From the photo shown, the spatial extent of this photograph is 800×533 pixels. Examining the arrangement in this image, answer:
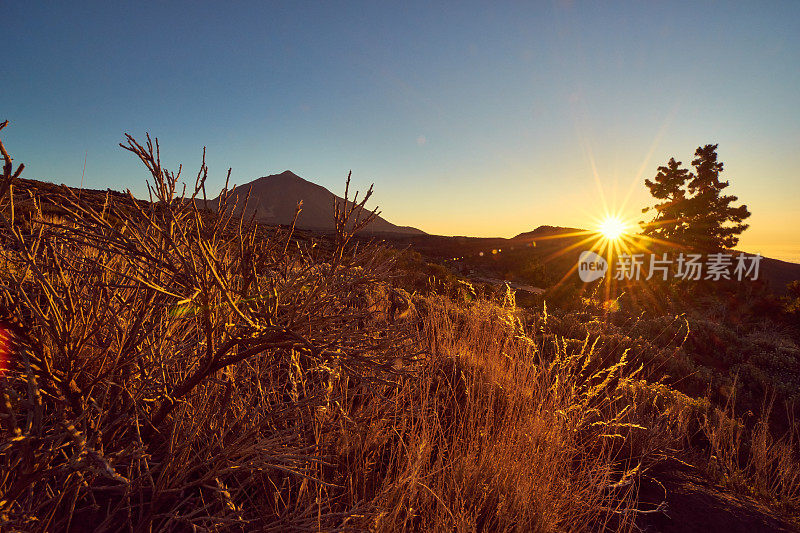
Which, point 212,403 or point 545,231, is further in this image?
point 545,231

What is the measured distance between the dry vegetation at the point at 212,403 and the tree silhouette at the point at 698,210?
26.0 metres

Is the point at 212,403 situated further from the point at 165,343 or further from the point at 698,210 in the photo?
the point at 698,210

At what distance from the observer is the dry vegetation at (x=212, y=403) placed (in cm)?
116

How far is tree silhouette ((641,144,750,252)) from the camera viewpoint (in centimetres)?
2252

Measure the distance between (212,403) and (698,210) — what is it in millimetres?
29951

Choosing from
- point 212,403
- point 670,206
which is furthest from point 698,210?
point 212,403

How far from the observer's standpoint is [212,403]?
186 cm

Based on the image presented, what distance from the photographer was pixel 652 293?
1430 cm

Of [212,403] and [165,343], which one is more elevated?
[165,343]

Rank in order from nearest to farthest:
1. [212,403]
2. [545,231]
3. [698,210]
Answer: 1. [212,403]
2. [698,210]
3. [545,231]

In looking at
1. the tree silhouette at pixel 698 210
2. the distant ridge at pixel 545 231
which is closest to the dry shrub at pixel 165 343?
the tree silhouette at pixel 698 210

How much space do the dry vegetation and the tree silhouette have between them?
85.4ft

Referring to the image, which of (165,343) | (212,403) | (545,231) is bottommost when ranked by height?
(212,403)

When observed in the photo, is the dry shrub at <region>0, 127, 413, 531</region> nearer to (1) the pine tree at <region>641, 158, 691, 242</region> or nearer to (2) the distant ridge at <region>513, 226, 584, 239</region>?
(1) the pine tree at <region>641, 158, 691, 242</region>
